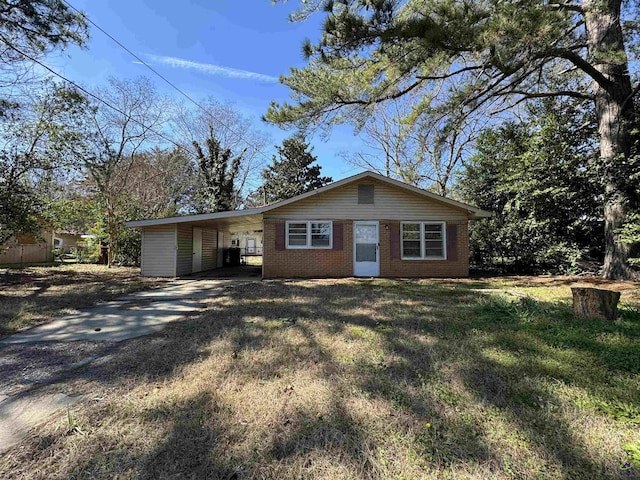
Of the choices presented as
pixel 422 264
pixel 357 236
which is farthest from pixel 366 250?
pixel 422 264

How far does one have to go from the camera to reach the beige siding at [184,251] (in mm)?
11422

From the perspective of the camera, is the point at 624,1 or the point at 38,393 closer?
the point at 38,393

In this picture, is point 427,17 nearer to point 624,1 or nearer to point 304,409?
point 624,1

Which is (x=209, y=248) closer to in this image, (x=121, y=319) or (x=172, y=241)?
(x=172, y=241)

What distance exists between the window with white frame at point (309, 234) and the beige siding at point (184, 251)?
3.94 meters

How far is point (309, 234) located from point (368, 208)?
7.28 feet

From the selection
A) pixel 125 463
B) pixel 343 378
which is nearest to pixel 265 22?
pixel 343 378

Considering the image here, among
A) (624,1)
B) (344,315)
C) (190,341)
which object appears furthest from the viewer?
(624,1)

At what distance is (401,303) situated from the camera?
6.07m

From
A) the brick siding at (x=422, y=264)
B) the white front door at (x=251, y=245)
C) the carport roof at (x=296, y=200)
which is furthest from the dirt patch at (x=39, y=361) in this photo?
the white front door at (x=251, y=245)

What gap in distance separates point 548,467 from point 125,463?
2.33 metres

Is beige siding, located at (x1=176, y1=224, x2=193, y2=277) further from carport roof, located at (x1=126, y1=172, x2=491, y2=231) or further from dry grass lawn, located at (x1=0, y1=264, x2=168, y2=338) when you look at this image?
dry grass lawn, located at (x1=0, y1=264, x2=168, y2=338)

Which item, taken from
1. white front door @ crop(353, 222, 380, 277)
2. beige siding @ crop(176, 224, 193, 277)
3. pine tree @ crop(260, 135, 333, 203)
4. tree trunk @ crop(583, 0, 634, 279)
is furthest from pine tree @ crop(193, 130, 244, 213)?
tree trunk @ crop(583, 0, 634, 279)

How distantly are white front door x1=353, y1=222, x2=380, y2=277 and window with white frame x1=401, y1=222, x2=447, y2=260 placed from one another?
98cm
